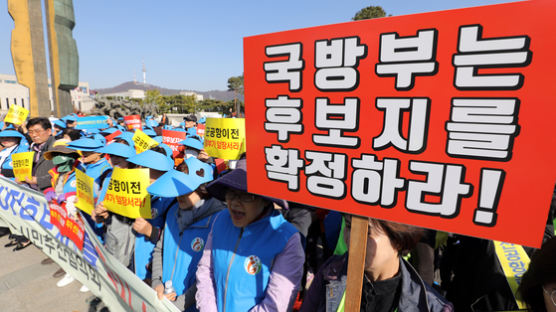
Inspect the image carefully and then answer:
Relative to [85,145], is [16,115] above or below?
above

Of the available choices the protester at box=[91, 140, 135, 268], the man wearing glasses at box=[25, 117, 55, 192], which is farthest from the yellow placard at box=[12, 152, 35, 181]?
the protester at box=[91, 140, 135, 268]

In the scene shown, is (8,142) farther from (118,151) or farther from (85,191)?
(85,191)

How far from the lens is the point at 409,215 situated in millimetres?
1070

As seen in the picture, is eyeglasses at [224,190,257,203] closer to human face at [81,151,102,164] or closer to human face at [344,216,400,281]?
human face at [344,216,400,281]

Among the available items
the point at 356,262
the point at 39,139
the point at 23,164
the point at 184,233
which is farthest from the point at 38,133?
the point at 356,262

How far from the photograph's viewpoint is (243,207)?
1.66m

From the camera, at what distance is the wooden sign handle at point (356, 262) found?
1158 mm

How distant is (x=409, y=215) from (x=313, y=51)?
76 cm

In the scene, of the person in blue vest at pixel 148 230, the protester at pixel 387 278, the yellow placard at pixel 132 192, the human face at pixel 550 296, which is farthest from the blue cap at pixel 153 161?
the human face at pixel 550 296

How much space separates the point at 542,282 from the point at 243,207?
4.66ft

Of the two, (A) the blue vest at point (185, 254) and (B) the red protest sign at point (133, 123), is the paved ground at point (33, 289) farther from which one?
(B) the red protest sign at point (133, 123)

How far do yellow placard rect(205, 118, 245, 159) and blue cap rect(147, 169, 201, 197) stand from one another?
58.1 inches

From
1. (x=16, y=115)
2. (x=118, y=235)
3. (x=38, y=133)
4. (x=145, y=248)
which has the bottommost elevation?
(x=145, y=248)

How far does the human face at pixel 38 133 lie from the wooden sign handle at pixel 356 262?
5566 mm
